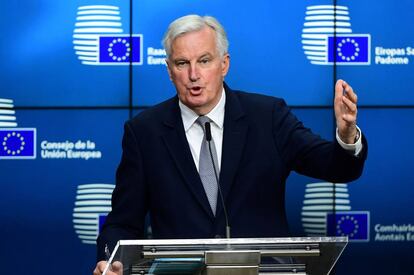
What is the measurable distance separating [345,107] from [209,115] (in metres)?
0.76

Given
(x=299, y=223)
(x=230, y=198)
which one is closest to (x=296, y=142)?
(x=230, y=198)

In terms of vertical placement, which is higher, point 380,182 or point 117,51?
point 117,51

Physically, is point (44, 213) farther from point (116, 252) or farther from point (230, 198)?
point (116, 252)

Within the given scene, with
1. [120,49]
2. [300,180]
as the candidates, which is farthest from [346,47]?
[120,49]

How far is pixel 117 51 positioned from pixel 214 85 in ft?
6.47

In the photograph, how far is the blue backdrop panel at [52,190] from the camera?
5246mm

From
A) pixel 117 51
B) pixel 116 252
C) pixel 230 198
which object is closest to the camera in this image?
pixel 116 252

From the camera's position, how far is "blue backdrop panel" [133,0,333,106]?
523cm

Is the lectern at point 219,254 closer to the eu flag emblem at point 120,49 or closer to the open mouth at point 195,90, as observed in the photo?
the open mouth at point 195,90

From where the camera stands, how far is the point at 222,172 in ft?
10.7

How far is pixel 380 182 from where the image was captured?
529 centimetres

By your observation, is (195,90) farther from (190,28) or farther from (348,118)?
(348,118)

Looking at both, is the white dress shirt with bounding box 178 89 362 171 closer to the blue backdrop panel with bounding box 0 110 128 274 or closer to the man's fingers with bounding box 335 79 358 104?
the man's fingers with bounding box 335 79 358 104

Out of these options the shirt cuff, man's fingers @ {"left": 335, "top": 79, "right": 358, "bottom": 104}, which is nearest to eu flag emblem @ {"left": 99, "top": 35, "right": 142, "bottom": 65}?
the shirt cuff
